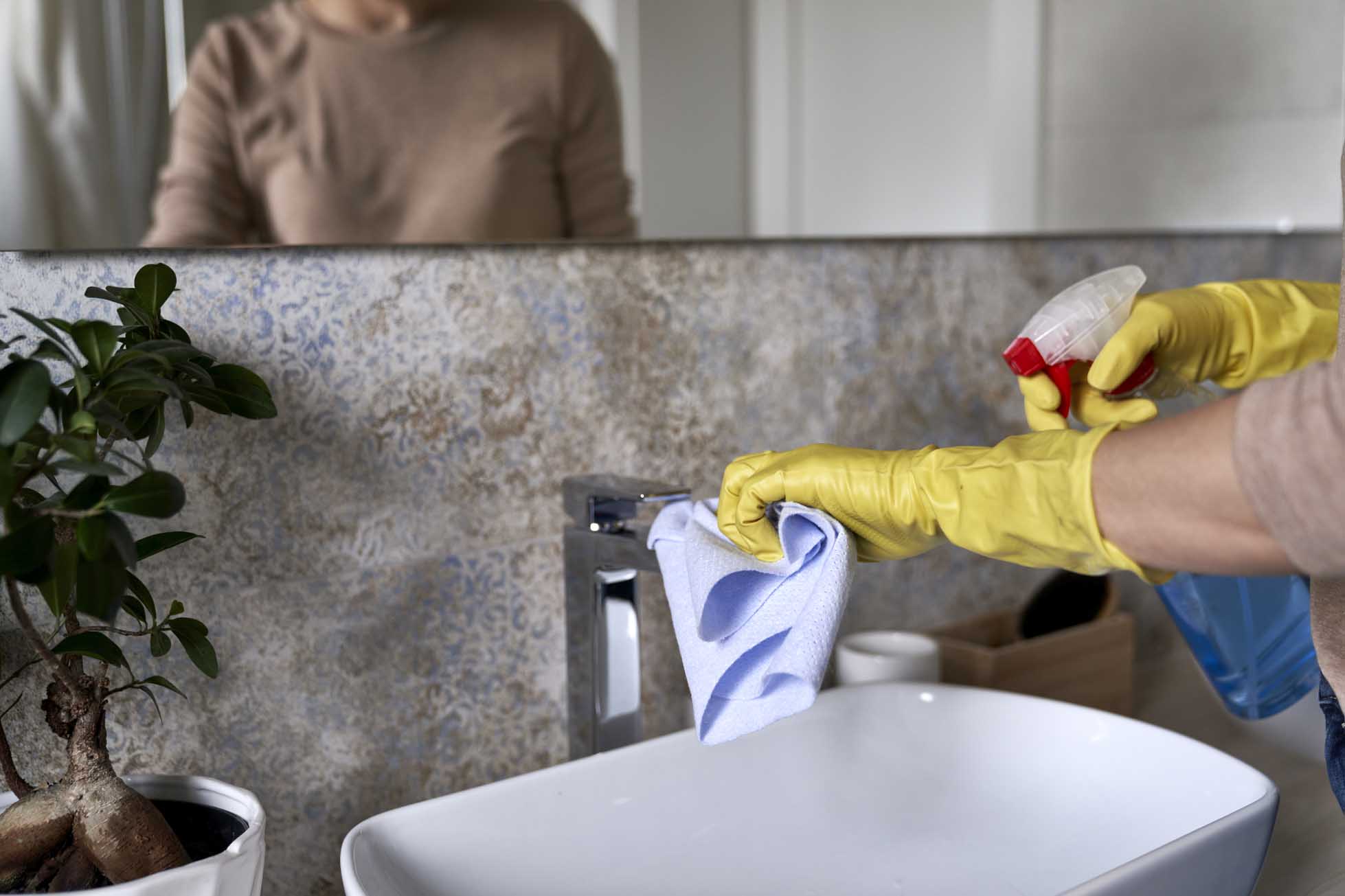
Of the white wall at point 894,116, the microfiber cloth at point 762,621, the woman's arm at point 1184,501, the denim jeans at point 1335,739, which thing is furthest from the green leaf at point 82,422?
the denim jeans at point 1335,739

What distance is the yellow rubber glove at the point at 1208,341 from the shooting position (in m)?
0.73

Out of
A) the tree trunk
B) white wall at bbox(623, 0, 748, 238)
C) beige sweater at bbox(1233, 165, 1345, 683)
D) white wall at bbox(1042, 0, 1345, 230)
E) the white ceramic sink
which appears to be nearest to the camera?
beige sweater at bbox(1233, 165, 1345, 683)

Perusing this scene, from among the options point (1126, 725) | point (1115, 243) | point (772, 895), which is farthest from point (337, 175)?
point (1115, 243)

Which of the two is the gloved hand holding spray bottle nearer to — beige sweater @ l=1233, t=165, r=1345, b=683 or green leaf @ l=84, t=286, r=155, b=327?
beige sweater @ l=1233, t=165, r=1345, b=683

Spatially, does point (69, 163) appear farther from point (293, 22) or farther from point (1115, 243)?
point (1115, 243)

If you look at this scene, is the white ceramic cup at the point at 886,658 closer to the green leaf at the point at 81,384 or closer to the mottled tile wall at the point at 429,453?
the mottled tile wall at the point at 429,453

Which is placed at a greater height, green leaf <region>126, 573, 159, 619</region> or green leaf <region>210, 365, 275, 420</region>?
green leaf <region>210, 365, 275, 420</region>

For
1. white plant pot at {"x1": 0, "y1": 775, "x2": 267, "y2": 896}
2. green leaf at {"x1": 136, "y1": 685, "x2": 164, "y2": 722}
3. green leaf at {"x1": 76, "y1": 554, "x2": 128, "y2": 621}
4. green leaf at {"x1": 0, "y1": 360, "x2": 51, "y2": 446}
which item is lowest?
white plant pot at {"x1": 0, "y1": 775, "x2": 267, "y2": 896}

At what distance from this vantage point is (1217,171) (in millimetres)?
1263

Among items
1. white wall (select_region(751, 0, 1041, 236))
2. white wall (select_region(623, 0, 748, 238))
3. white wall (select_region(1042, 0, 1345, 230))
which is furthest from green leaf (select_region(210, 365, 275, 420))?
white wall (select_region(1042, 0, 1345, 230))

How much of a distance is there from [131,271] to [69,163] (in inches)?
2.6

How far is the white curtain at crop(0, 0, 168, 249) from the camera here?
2.14 ft

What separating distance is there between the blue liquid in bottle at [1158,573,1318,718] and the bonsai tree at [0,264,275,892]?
2.31 feet

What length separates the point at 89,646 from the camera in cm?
58
